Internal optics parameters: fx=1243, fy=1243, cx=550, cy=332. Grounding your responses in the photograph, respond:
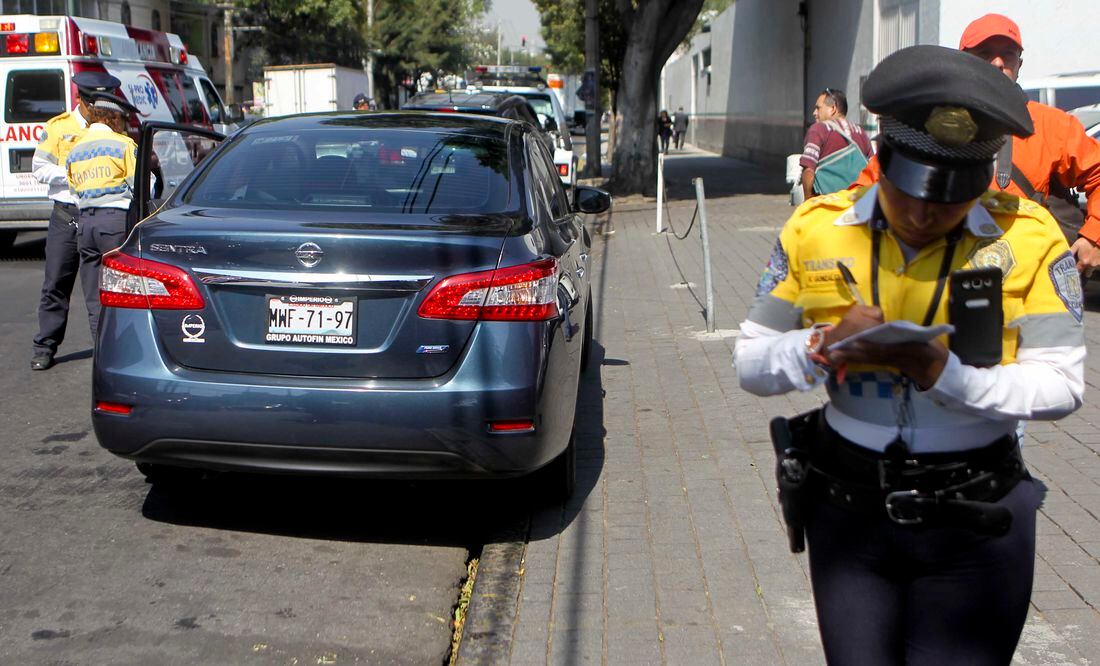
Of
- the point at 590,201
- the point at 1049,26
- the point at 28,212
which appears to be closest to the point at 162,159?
the point at 28,212

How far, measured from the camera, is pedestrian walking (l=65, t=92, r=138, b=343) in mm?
7742

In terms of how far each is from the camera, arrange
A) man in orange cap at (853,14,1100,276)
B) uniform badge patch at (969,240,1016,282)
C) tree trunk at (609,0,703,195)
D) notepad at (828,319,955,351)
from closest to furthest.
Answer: notepad at (828,319,955,351)
uniform badge patch at (969,240,1016,282)
man in orange cap at (853,14,1100,276)
tree trunk at (609,0,703,195)

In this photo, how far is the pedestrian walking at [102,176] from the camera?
305 inches

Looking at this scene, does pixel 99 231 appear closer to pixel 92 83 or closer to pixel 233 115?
pixel 92 83

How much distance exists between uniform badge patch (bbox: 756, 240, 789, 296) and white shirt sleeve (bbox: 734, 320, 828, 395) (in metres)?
0.08

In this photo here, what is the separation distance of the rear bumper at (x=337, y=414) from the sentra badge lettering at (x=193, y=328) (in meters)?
0.12

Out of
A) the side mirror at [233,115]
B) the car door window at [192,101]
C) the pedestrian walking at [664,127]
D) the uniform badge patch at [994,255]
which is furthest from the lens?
the pedestrian walking at [664,127]

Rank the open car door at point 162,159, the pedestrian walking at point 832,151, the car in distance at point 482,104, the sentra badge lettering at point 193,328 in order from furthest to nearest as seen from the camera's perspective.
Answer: the car in distance at point 482,104 < the pedestrian walking at point 832,151 < the open car door at point 162,159 < the sentra badge lettering at point 193,328

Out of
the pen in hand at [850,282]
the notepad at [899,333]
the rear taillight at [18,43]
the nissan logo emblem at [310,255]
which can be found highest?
the rear taillight at [18,43]

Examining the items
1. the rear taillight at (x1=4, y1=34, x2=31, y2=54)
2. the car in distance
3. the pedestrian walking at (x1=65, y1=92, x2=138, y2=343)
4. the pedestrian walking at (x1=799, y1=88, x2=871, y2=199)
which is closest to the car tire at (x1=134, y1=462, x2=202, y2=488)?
the pedestrian walking at (x1=65, y1=92, x2=138, y2=343)

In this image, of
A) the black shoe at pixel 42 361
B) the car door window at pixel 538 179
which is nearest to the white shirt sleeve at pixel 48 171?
the black shoe at pixel 42 361

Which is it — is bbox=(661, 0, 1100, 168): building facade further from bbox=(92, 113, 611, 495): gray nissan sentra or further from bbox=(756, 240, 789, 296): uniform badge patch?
bbox=(756, 240, 789, 296): uniform badge patch

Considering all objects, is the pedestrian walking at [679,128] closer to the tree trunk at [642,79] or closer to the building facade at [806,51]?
the building facade at [806,51]

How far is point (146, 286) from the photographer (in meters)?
4.71
